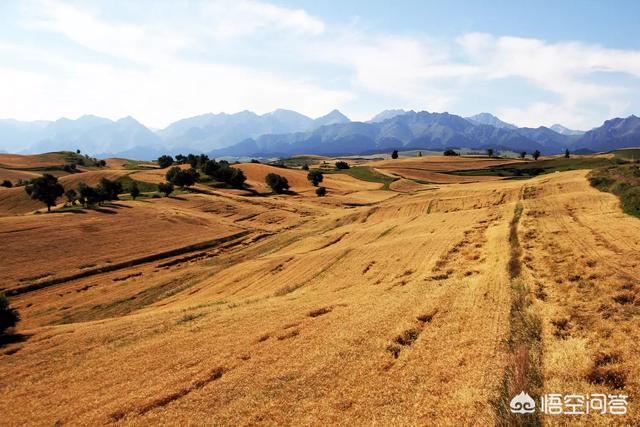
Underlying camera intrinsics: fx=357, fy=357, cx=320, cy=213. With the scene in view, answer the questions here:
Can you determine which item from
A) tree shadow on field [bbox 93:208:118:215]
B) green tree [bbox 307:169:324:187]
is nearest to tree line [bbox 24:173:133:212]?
tree shadow on field [bbox 93:208:118:215]

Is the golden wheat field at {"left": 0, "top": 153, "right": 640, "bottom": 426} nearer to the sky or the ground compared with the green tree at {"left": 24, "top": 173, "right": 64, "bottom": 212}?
nearer to the ground

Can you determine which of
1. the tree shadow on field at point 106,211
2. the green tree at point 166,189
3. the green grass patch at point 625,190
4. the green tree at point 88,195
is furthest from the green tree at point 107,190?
the green grass patch at point 625,190

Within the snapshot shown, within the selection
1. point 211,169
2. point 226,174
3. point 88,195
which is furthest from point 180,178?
point 88,195

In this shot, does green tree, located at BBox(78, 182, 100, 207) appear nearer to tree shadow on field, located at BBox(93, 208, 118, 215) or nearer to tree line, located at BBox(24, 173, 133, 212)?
tree line, located at BBox(24, 173, 133, 212)

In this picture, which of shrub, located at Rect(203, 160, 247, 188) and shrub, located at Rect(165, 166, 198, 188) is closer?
shrub, located at Rect(165, 166, 198, 188)

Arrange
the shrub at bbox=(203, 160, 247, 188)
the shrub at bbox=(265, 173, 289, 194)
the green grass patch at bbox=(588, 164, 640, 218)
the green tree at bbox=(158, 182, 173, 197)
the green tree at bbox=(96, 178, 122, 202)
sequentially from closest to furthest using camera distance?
the green grass patch at bbox=(588, 164, 640, 218) < the green tree at bbox=(96, 178, 122, 202) < the green tree at bbox=(158, 182, 173, 197) < the shrub at bbox=(265, 173, 289, 194) < the shrub at bbox=(203, 160, 247, 188)

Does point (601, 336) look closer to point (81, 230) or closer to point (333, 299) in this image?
point (333, 299)

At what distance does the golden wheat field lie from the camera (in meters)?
13.0

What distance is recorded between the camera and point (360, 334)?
1780 centimetres

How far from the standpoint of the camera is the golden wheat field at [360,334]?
1302 centimetres

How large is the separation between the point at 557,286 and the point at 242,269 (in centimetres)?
3601

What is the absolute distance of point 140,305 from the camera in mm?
40156

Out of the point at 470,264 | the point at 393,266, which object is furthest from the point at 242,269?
the point at 470,264

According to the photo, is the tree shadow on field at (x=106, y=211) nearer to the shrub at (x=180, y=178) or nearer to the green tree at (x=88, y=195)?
the green tree at (x=88, y=195)
